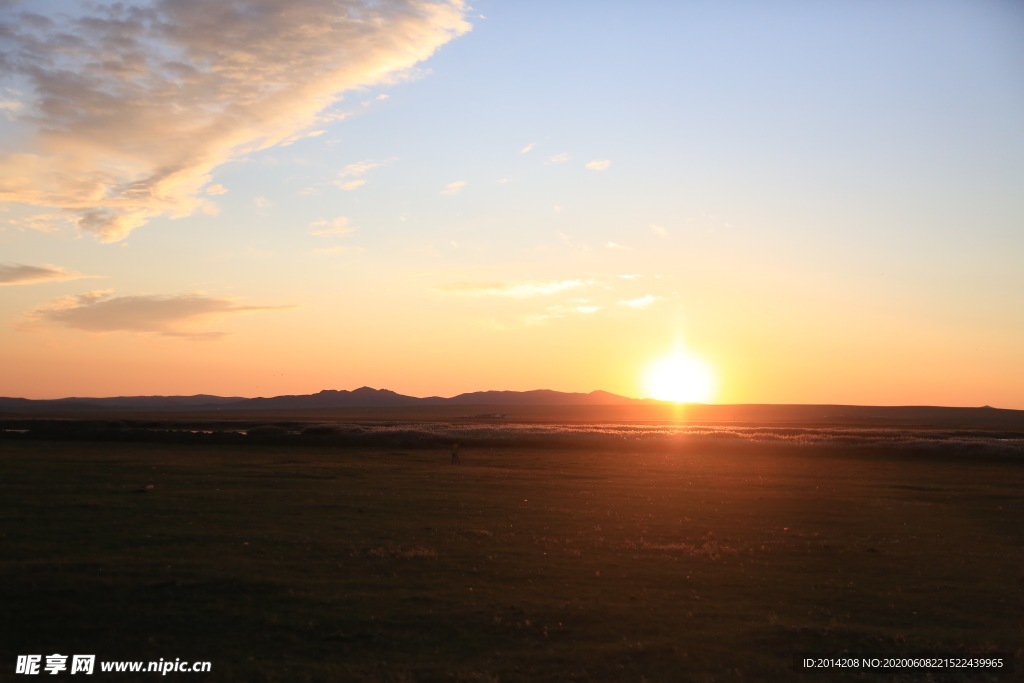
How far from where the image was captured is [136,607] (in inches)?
708

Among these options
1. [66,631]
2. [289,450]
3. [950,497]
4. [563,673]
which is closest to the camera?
[563,673]

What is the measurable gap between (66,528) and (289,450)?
38657 millimetres

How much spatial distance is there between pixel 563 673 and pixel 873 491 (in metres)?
32.7

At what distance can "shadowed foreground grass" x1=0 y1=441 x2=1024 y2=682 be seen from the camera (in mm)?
16031

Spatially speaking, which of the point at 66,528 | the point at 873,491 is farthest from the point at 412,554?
the point at 873,491

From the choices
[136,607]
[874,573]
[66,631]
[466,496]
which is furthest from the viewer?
[466,496]

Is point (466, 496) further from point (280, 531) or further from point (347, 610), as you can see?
point (347, 610)

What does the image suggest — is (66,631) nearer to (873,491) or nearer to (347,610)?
(347,610)

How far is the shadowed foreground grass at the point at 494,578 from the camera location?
16.0m

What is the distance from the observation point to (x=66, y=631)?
16.9m

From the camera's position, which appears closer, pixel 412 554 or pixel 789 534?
pixel 412 554

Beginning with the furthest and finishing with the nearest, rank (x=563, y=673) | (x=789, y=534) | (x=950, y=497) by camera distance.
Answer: (x=950, y=497) → (x=789, y=534) → (x=563, y=673)

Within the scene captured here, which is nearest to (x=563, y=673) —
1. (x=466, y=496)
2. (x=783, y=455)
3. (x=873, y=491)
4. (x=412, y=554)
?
(x=412, y=554)

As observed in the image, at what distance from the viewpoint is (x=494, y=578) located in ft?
69.6
